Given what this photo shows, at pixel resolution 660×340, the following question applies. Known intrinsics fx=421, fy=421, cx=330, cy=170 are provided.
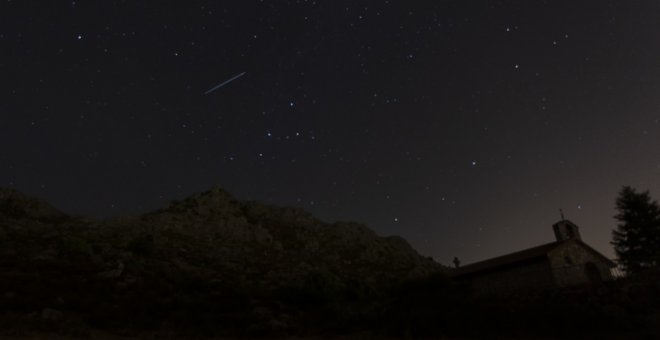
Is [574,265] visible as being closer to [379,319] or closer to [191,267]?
[379,319]

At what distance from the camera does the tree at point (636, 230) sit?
1447 inches

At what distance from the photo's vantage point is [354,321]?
18625 millimetres

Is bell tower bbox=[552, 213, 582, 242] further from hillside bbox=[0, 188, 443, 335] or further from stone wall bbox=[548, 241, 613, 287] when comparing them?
hillside bbox=[0, 188, 443, 335]

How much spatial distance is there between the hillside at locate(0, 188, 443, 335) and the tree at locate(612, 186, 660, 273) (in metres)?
18.3

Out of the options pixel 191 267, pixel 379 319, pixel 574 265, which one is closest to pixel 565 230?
pixel 574 265

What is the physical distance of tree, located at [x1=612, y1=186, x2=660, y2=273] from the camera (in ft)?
121

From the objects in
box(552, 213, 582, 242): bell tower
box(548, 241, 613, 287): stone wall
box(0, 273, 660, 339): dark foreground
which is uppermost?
box(552, 213, 582, 242): bell tower

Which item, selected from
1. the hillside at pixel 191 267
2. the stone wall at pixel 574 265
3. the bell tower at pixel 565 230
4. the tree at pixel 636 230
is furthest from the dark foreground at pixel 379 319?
the tree at pixel 636 230

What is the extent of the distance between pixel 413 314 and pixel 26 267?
26320mm

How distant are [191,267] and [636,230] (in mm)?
41190

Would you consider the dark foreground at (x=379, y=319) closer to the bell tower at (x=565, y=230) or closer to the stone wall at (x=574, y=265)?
the stone wall at (x=574, y=265)

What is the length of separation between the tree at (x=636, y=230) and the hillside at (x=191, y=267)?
18302 millimetres

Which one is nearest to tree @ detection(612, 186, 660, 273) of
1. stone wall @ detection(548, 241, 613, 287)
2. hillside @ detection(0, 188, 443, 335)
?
stone wall @ detection(548, 241, 613, 287)

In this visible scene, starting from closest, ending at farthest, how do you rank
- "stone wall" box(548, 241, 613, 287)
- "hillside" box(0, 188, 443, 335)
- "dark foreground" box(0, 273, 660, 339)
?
"dark foreground" box(0, 273, 660, 339)
"hillside" box(0, 188, 443, 335)
"stone wall" box(548, 241, 613, 287)
